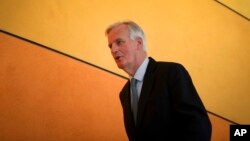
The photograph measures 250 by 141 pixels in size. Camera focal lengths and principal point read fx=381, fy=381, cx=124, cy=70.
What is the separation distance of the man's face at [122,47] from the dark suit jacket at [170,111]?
131mm

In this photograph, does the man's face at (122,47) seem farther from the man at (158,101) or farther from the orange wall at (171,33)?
the orange wall at (171,33)

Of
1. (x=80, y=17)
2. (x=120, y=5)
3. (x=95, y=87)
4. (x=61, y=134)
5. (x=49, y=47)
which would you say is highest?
(x=120, y=5)

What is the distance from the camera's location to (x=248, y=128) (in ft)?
6.14

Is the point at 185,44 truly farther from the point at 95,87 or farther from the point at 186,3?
the point at 95,87

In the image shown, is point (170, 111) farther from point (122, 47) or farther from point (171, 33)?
point (171, 33)

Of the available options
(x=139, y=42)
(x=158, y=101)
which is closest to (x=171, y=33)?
(x=139, y=42)

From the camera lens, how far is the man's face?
4.35 feet

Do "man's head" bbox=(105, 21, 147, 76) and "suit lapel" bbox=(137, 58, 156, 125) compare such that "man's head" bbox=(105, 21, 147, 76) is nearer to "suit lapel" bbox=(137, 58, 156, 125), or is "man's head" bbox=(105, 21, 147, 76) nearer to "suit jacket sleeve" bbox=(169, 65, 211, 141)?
"suit lapel" bbox=(137, 58, 156, 125)

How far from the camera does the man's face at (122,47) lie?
1325 millimetres

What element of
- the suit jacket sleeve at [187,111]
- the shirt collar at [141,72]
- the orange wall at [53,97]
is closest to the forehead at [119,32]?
the shirt collar at [141,72]

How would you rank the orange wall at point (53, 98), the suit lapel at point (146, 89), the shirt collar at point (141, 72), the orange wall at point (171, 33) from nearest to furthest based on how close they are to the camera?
the suit lapel at point (146, 89), the shirt collar at point (141, 72), the orange wall at point (53, 98), the orange wall at point (171, 33)

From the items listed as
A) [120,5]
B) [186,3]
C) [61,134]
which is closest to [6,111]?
[61,134]

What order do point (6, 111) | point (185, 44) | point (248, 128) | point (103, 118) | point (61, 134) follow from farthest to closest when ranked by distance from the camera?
1. point (185, 44)
2. point (248, 128)
3. point (103, 118)
4. point (61, 134)
5. point (6, 111)

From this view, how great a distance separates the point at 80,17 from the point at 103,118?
49 centimetres
